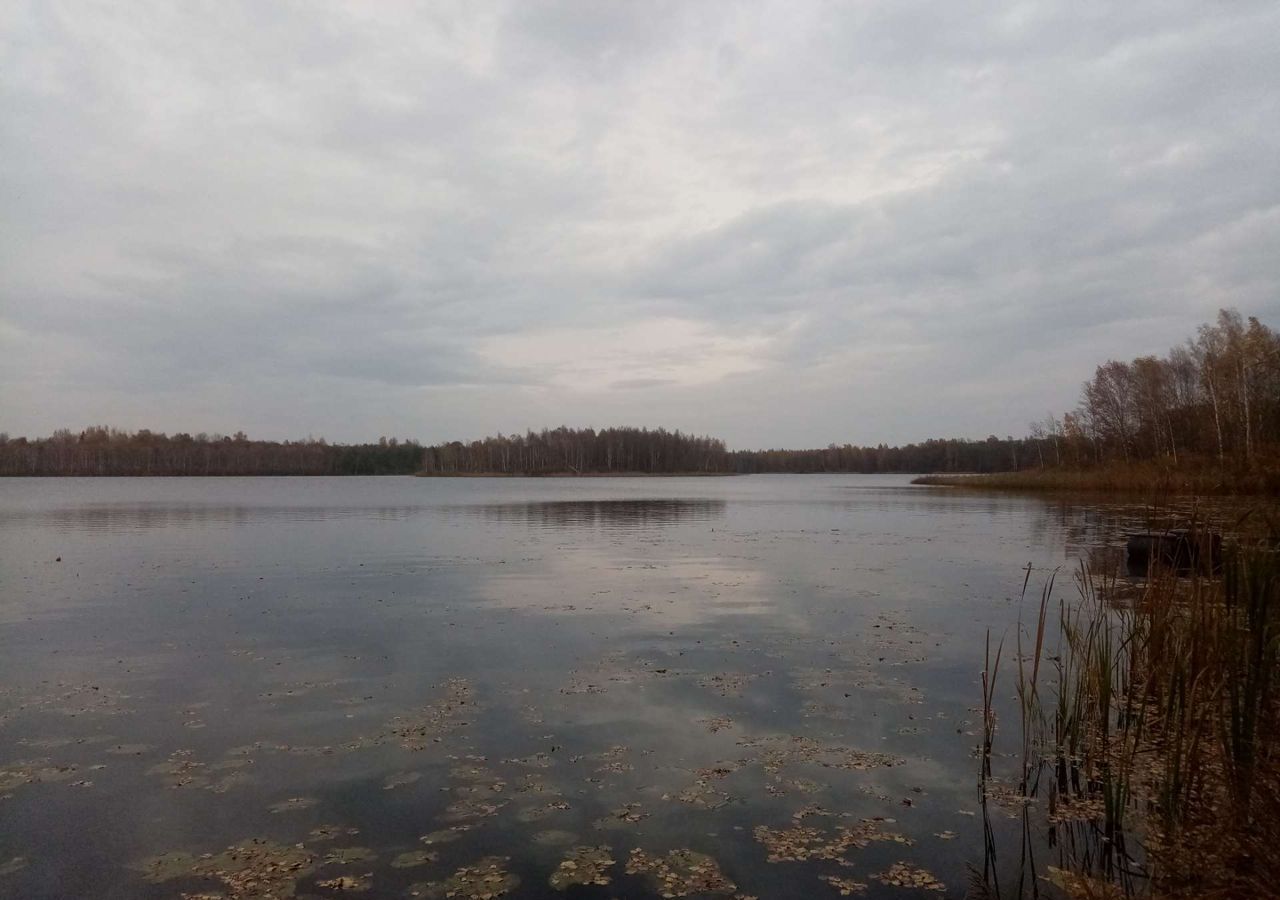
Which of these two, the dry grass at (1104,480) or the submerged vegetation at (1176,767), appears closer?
the submerged vegetation at (1176,767)

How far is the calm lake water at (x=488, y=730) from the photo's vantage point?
5.32 m

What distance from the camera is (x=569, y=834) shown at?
5.68 metres

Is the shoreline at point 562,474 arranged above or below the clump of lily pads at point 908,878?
above

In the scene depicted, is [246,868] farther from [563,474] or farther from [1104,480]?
[563,474]

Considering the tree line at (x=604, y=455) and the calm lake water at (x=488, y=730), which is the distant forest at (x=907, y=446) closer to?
the tree line at (x=604, y=455)

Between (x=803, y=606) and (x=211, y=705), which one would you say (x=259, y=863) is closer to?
(x=211, y=705)

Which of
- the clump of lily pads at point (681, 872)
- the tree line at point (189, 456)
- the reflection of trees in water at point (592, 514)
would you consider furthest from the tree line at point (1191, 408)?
the tree line at point (189, 456)

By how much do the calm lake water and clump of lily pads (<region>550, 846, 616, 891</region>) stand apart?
0.11ft

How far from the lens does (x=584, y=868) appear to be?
5.19m

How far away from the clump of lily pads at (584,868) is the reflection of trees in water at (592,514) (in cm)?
2841

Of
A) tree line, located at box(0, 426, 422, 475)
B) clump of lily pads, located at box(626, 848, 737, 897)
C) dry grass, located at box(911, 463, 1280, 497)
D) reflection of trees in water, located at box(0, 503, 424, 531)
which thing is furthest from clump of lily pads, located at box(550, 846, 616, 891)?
tree line, located at box(0, 426, 422, 475)

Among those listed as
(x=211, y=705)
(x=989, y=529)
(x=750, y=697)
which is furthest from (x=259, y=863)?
(x=989, y=529)

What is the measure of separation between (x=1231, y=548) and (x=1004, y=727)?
2994mm

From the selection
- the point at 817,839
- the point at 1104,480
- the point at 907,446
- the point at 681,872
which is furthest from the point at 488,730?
the point at 907,446
